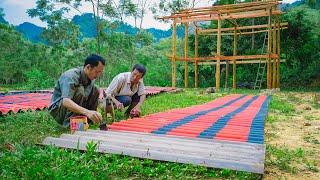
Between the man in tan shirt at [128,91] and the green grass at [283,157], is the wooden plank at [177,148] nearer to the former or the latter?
the green grass at [283,157]

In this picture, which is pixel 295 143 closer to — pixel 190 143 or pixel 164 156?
pixel 190 143

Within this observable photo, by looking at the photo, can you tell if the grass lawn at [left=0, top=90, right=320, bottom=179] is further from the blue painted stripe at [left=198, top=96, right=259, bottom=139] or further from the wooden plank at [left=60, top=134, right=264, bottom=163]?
the blue painted stripe at [left=198, top=96, right=259, bottom=139]

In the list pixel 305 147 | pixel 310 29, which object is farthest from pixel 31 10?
pixel 305 147

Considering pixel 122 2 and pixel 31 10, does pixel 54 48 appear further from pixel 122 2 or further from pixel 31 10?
pixel 122 2

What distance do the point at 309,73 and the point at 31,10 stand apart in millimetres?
18096

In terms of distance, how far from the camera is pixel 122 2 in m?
27.2

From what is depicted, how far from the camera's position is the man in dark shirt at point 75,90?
4.61 metres

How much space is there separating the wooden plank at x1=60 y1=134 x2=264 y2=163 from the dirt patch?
192mm

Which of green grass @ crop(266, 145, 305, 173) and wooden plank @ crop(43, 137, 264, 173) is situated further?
green grass @ crop(266, 145, 305, 173)

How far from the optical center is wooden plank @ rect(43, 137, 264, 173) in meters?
3.21

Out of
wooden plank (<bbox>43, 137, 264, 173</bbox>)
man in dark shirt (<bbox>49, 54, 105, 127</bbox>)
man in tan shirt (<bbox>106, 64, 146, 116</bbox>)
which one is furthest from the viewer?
man in tan shirt (<bbox>106, 64, 146, 116</bbox>)

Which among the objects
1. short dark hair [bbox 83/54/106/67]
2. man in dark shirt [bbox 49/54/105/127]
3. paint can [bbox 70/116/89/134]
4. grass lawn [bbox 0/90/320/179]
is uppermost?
short dark hair [bbox 83/54/106/67]

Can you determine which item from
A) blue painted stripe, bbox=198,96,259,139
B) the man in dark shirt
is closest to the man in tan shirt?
the man in dark shirt

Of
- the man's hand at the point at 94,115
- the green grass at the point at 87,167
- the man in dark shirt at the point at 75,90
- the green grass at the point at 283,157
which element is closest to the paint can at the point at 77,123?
the man in dark shirt at the point at 75,90
